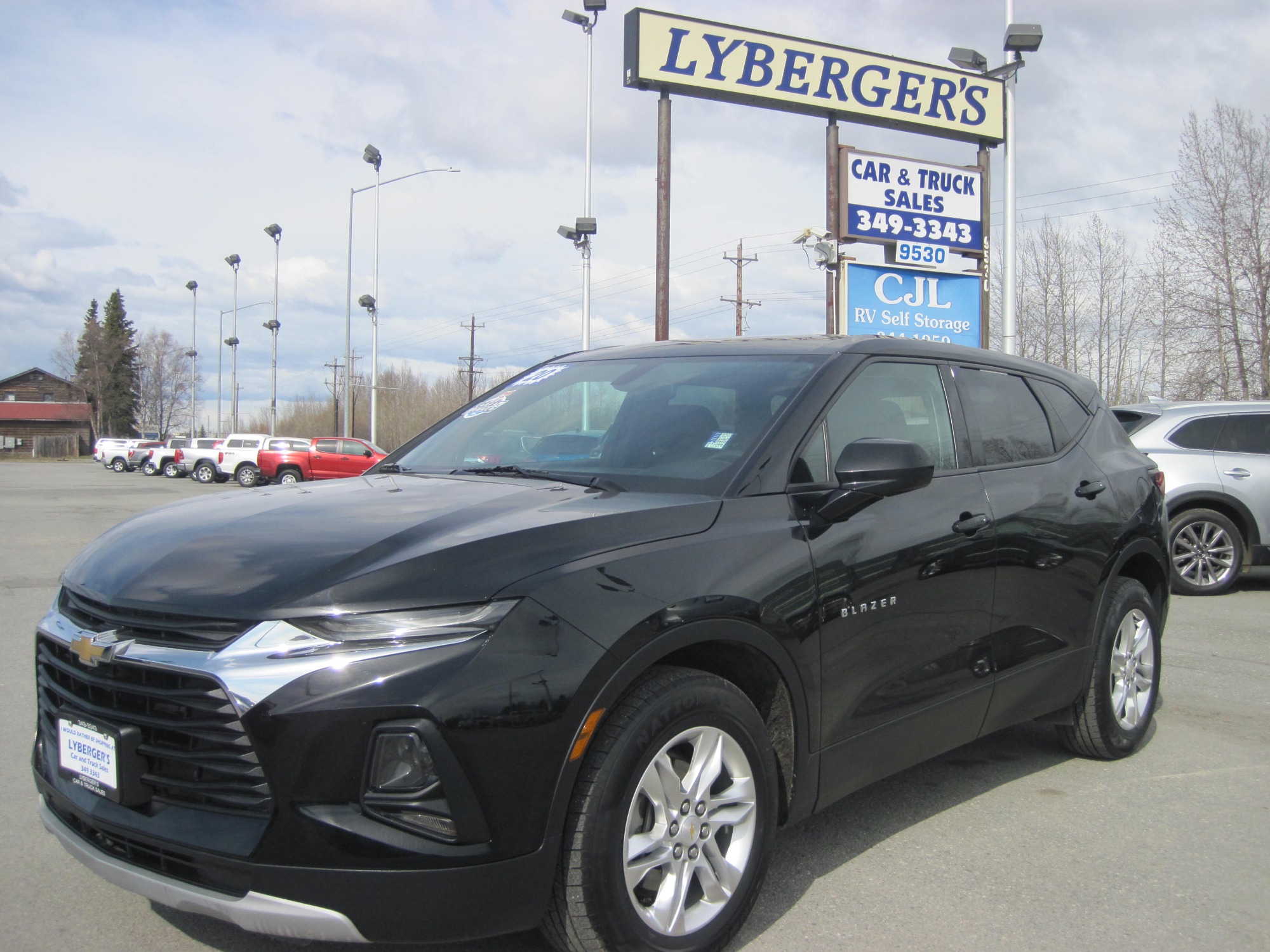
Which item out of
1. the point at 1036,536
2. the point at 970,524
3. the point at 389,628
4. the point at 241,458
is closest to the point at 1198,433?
the point at 1036,536

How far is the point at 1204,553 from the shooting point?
1006 centimetres

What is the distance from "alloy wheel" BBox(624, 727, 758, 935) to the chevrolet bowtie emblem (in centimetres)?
129

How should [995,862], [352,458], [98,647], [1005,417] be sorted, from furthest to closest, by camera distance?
[352,458] < [1005,417] < [995,862] < [98,647]

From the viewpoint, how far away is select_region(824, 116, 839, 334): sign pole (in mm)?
18266

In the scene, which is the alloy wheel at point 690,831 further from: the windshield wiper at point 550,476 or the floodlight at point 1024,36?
the floodlight at point 1024,36

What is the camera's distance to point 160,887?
8.18 ft

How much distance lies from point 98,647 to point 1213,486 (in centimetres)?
985

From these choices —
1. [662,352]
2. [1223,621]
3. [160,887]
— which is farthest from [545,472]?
[1223,621]

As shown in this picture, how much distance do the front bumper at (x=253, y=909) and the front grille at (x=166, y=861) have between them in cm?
1

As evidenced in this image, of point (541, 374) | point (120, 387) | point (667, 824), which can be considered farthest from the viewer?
point (120, 387)

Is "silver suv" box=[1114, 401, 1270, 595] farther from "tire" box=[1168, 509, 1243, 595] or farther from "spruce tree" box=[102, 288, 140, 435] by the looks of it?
"spruce tree" box=[102, 288, 140, 435]

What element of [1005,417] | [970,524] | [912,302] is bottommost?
[970,524]

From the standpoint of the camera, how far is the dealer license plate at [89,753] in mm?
2592

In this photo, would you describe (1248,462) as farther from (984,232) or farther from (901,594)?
(984,232)
